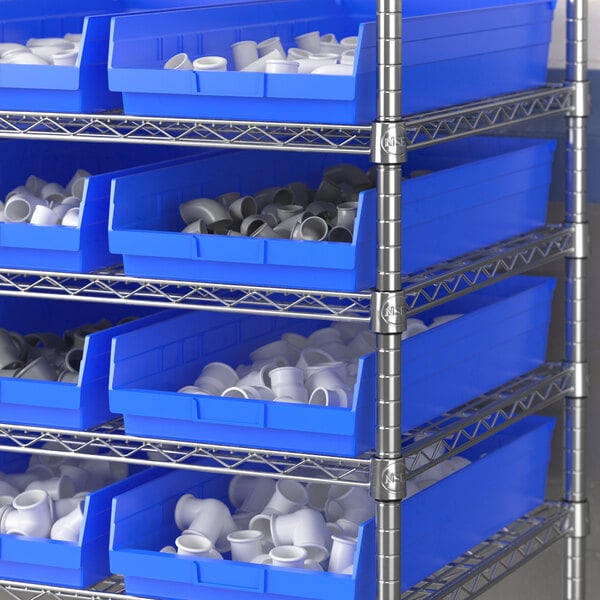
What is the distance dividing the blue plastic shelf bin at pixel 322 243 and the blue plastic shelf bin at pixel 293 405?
13 cm

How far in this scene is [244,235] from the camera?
252 centimetres

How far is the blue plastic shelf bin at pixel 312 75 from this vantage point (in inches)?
89.3

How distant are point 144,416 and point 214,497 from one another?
0.39 metres

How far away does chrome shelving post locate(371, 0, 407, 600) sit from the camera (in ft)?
7.26

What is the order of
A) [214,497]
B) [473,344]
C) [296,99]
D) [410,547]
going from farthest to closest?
1. [214,497]
2. [473,344]
3. [410,547]
4. [296,99]

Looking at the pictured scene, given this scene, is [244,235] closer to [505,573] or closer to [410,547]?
[410,547]

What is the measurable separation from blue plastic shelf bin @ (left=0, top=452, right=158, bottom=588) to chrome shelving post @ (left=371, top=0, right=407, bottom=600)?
0.48 m

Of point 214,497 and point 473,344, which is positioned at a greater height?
point 473,344

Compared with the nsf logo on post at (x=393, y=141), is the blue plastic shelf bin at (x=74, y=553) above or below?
below

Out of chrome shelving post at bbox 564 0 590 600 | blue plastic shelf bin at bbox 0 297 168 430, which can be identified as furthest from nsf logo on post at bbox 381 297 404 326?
chrome shelving post at bbox 564 0 590 600

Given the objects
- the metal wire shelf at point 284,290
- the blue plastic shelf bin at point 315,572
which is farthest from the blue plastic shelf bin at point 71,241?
the blue plastic shelf bin at point 315,572

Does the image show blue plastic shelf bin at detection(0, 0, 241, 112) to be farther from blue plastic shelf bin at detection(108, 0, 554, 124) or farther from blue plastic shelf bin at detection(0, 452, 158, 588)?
blue plastic shelf bin at detection(0, 452, 158, 588)

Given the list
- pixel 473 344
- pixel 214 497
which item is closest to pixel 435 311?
pixel 473 344

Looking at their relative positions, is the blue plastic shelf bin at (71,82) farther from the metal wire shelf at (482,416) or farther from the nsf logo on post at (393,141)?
the metal wire shelf at (482,416)
